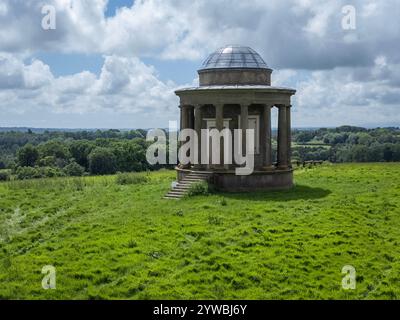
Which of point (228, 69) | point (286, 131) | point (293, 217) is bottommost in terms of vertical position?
point (293, 217)

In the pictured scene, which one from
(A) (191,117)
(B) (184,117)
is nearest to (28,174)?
(A) (191,117)

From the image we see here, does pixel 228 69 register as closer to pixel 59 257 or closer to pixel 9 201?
pixel 9 201

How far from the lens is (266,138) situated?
1233 inches

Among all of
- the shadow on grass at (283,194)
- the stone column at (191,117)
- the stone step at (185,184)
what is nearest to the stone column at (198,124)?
the stone step at (185,184)

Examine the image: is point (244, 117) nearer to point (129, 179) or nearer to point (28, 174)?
point (129, 179)

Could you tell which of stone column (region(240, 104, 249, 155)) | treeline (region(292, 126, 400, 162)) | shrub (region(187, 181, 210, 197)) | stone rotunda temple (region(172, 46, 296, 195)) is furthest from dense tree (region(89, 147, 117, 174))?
shrub (region(187, 181, 210, 197))

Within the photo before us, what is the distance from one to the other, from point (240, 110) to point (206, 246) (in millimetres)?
13617

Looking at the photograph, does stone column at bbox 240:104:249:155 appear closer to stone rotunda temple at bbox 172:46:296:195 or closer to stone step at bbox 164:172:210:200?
stone rotunda temple at bbox 172:46:296:195

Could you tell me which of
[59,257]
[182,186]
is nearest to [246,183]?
[182,186]

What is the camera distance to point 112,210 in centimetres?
2591

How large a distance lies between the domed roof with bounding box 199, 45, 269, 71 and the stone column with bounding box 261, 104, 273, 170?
2.82 m

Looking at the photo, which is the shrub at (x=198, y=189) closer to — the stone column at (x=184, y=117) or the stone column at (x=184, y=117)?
the stone column at (x=184, y=117)

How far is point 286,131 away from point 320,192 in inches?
186
